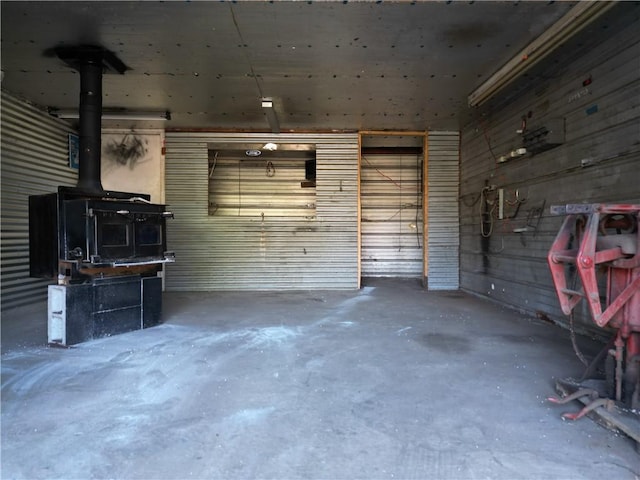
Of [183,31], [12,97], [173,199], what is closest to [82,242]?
[183,31]

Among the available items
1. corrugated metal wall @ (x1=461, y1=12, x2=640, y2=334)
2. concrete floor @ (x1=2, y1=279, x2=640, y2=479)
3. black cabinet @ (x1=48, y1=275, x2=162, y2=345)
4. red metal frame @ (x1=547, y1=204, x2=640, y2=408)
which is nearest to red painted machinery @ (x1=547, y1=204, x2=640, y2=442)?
red metal frame @ (x1=547, y1=204, x2=640, y2=408)

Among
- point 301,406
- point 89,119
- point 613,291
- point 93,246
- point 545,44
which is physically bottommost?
point 301,406

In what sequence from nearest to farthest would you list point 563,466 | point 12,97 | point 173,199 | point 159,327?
point 563,466 → point 159,327 → point 12,97 → point 173,199

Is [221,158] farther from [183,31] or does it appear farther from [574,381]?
[574,381]

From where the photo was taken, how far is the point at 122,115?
6.99m

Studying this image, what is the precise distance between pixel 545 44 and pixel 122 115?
6798 millimetres

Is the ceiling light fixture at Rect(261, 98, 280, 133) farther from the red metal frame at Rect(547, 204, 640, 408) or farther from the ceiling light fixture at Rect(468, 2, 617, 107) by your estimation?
the red metal frame at Rect(547, 204, 640, 408)

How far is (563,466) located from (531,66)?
178 inches

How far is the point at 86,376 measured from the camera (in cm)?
326

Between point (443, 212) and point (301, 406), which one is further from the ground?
point (443, 212)

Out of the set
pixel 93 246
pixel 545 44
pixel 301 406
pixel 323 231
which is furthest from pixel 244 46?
pixel 323 231

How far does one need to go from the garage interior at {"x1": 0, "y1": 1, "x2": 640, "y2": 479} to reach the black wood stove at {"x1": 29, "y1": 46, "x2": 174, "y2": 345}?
0.13 m

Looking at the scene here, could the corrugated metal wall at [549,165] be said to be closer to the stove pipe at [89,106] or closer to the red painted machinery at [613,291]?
the red painted machinery at [613,291]

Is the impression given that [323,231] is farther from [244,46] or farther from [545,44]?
[545,44]
